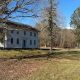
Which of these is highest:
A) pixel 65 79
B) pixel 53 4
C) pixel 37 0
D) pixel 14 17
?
pixel 53 4

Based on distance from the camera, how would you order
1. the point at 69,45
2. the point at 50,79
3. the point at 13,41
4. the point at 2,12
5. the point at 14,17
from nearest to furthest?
the point at 50,79, the point at 2,12, the point at 14,17, the point at 13,41, the point at 69,45

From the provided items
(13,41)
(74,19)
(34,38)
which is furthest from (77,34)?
(13,41)

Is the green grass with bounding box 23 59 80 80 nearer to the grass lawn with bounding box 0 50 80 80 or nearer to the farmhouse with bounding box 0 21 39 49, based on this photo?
the grass lawn with bounding box 0 50 80 80

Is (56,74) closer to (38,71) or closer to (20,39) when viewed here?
(38,71)

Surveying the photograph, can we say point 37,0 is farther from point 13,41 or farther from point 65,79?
point 13,41

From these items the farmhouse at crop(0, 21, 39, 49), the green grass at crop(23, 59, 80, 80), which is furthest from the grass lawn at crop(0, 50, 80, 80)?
the farmhouse at crop(0, 21, 39, 49)

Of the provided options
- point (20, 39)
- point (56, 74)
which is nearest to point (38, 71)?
point (56, 74)

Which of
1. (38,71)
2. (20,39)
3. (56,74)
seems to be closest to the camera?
(56,74)

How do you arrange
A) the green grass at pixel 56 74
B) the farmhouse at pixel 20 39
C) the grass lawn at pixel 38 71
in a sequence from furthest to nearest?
the farmhouse at pixel 20 39
the grass lawn at pixel 38 71
the green grass at pixel 56 74

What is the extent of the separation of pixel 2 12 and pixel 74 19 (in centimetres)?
5036

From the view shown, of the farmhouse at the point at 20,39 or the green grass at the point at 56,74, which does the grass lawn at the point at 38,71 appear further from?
the farmhouse at the point at 20,39

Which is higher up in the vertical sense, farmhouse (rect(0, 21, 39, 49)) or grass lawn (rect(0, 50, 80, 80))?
farmhouse (rect(0, 21, 39, 49))

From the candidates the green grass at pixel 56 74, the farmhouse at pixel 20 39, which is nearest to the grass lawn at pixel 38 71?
the green grass at pixel 56 74

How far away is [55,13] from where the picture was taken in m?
51.7
